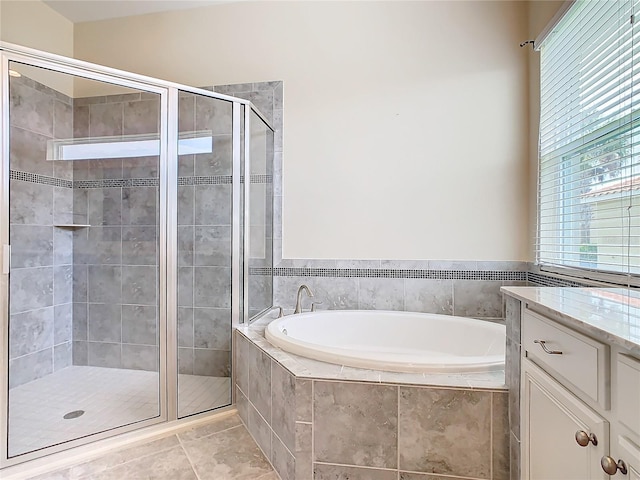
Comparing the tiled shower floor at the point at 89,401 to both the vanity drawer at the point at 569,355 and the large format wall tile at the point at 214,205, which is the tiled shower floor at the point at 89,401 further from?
the vanity drawer at the point at 569,355

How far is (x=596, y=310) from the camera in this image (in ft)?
2.88

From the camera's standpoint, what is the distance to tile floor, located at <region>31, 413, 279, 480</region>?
1.54m

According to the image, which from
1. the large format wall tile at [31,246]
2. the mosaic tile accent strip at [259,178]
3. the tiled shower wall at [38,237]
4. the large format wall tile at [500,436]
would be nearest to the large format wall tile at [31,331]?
the tiled shower wall at [38,237]

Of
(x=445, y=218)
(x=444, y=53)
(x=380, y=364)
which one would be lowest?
(x=380, y=364)

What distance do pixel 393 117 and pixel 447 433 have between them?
1.98 m

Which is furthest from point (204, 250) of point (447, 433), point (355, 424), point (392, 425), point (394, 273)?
point (447, 433)

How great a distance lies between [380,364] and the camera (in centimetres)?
143

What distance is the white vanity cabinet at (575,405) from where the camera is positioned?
0.68 m

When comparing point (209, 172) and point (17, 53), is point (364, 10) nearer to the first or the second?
point (209, 172)

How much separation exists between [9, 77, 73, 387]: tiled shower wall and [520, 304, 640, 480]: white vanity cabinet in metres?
2.26

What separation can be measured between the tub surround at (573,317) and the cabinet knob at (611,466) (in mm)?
227

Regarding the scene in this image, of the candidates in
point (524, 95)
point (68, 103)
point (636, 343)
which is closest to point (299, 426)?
point (636, 343)

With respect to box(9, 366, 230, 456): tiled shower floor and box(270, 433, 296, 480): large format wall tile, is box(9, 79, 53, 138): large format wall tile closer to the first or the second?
box(9, 366, 230, 456): tiled shower floor

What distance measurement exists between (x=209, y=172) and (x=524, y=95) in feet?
7.21
